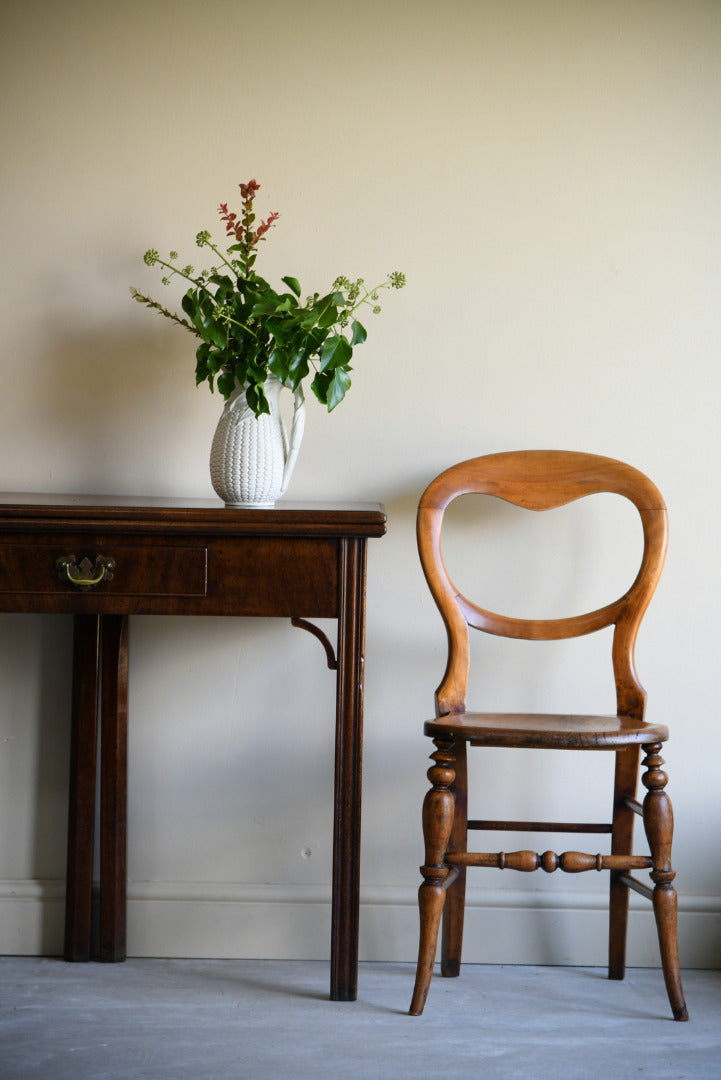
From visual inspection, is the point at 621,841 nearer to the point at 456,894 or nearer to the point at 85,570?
the point at 456,894

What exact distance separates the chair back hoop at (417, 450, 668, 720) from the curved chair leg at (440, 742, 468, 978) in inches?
5.6

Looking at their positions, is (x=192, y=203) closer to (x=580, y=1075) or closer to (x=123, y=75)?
(x=123, y=75)

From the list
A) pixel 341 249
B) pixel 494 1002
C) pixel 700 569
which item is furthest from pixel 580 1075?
pixel 341 249

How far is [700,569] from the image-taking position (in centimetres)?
204

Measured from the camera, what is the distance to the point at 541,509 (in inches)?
74.9

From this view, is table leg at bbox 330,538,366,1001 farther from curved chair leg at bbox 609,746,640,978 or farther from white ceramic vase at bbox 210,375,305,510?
curved chair leg at bbox 609,746,640,978

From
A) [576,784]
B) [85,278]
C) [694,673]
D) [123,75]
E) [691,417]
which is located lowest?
[576,784]

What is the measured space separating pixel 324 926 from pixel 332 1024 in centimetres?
35

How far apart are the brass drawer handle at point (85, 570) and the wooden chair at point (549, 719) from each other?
1.84 ft

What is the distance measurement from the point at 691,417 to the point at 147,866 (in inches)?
55.6

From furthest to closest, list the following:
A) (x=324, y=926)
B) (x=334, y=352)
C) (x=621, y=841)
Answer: (x=324, y=926), (x=621, y=841), (x=334, y=352)

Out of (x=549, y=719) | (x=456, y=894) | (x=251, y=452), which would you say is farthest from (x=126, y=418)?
(x=456, y=894)

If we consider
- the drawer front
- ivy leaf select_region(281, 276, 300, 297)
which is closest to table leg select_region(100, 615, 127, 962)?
the drawer front

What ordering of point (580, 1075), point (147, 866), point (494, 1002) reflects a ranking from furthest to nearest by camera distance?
point (147, 866) < point (494, 1002) < point (580, 1075)
